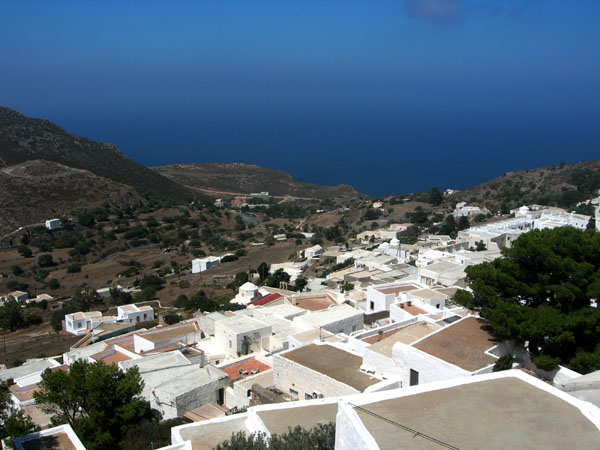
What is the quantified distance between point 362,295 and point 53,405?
11926 mm

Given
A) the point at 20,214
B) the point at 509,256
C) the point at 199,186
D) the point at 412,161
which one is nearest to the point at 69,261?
the point at 20,214

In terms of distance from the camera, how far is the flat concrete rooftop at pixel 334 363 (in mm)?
10547

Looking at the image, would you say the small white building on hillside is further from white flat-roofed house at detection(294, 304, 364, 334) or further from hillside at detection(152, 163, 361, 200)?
hillside at detection(152, 163, 361, 200)

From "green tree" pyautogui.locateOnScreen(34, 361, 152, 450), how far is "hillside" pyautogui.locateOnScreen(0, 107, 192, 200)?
210 ft

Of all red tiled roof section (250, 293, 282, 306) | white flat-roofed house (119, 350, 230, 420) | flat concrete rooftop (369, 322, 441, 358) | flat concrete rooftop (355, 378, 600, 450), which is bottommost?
red tiled roof section (250, 293, 282, 306)

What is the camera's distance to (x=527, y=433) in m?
5.69

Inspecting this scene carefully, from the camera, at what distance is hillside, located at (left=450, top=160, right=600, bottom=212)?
47.9 metres

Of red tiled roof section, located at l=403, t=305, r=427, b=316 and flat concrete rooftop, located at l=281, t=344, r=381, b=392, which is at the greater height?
flat concrete rooftop, located at l=281, t=344, r=381, b=392

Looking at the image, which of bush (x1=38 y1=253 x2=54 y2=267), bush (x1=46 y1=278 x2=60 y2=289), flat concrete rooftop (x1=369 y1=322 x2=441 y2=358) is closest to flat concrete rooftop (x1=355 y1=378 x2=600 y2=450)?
flat concrete rooftop (x1=369 y1=322 x2=441 y2=358)

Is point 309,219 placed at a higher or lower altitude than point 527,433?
lower

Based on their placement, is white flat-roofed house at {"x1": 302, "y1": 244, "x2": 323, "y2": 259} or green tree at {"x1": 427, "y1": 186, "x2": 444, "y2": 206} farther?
green tree at {"x1": 427, "y1": 186, "x2": 444, "y2": 206}

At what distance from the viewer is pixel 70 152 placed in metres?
81.4

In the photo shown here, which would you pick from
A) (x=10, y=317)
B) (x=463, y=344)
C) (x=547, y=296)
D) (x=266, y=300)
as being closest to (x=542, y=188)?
(x=266, y=300)

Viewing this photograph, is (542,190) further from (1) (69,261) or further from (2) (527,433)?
(2) (527,433)
